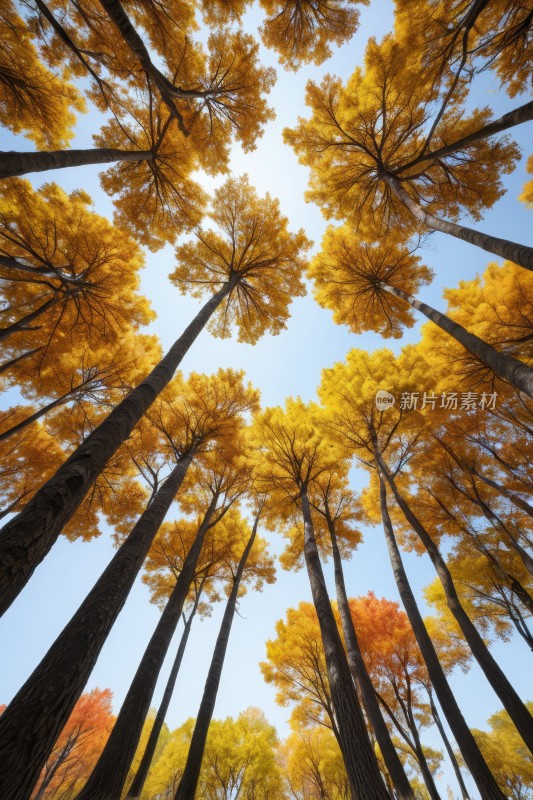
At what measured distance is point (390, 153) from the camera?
811 cm

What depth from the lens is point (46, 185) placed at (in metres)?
7.16

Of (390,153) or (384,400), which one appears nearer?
(390,153)

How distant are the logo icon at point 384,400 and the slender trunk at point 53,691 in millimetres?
7558

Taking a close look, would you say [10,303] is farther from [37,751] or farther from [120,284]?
[37,751]

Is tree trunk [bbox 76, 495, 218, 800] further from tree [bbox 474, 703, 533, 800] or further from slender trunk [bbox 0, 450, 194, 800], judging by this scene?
tree [bbox 474, 703, 533, 800]

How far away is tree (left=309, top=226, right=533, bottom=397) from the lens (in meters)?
9.52

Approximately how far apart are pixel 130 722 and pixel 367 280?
10.8 m

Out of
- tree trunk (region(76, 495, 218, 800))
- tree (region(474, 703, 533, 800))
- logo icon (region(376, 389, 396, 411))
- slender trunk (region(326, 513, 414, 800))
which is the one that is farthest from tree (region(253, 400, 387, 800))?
tree (region(474, 703, 533, 800))

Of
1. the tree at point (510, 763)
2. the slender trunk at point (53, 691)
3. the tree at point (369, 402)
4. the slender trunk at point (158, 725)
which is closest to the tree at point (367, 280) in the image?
the tree at point (369, 402)

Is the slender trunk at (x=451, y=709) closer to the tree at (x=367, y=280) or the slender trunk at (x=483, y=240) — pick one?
the slender trunk at (x=483, y=240)

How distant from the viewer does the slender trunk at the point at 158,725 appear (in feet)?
19.4

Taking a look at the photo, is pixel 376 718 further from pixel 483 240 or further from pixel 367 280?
pixel 367 280

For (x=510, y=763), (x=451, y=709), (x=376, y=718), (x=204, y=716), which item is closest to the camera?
(x=451, y=709)

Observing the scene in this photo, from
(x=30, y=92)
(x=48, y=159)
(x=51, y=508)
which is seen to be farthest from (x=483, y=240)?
(x=30, y=92)
